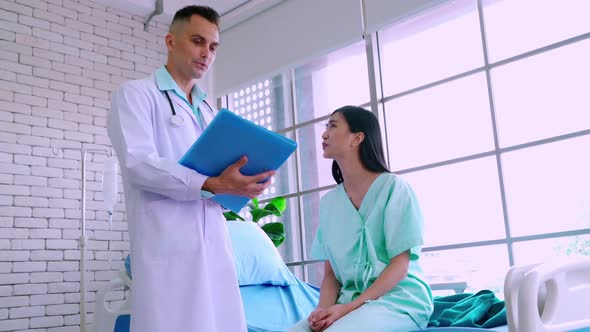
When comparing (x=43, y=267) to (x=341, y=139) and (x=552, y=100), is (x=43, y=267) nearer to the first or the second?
(x=341, y=139)

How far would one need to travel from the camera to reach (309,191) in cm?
483

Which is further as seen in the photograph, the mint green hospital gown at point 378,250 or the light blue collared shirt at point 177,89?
the mint green hospital gown at point 378,250

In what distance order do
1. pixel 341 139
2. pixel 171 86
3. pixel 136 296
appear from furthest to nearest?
1. pixel 341 139
2. pixel 171 86
3. pixel 136 296

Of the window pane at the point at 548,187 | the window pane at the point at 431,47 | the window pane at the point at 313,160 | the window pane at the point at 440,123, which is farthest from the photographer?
the window pane at the point at 313,160

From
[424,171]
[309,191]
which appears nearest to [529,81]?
[424,171]

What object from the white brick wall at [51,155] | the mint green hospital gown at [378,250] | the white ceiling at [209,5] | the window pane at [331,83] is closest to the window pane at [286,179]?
the window pane at [331,83]

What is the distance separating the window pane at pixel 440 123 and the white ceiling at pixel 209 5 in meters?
1.49

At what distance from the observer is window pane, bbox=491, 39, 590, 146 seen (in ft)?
11.5

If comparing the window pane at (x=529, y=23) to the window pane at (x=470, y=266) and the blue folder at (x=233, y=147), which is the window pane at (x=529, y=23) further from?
the blue folder at (x=233, y=147)

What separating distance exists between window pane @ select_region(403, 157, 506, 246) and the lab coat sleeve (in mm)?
2596

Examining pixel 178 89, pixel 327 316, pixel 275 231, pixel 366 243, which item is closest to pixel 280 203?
pixel 275 231

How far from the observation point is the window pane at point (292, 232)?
4996 mm

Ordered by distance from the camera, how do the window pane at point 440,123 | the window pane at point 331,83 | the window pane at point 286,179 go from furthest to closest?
1. the window pane at point 286,179
2. the window pane at point 331,83
3. the window pane at point 440,123

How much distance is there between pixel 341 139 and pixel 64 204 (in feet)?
9.51
